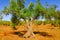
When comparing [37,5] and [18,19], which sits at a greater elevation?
[37,5]

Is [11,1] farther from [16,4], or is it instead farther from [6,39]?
[6,39]

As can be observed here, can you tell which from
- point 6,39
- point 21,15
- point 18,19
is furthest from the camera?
point 18,19

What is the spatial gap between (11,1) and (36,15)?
13.6 feet

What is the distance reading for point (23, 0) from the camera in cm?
2444

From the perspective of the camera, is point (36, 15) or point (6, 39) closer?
point (6, 39)

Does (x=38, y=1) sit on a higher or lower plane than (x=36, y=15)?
higher

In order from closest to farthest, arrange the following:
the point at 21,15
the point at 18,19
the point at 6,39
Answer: the point at 6,39 < the point at 21,15 < the point at 18,19

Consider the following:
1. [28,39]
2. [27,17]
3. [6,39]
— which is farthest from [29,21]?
[6,39]

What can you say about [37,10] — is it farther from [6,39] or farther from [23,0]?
[6,39]

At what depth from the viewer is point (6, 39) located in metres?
21.5

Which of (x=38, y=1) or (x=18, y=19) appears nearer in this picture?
(x=38, y=1)

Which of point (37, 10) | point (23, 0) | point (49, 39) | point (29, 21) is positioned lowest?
point (49, 39)

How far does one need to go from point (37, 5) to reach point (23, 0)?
245cm

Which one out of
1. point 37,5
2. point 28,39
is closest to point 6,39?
point 28,39
